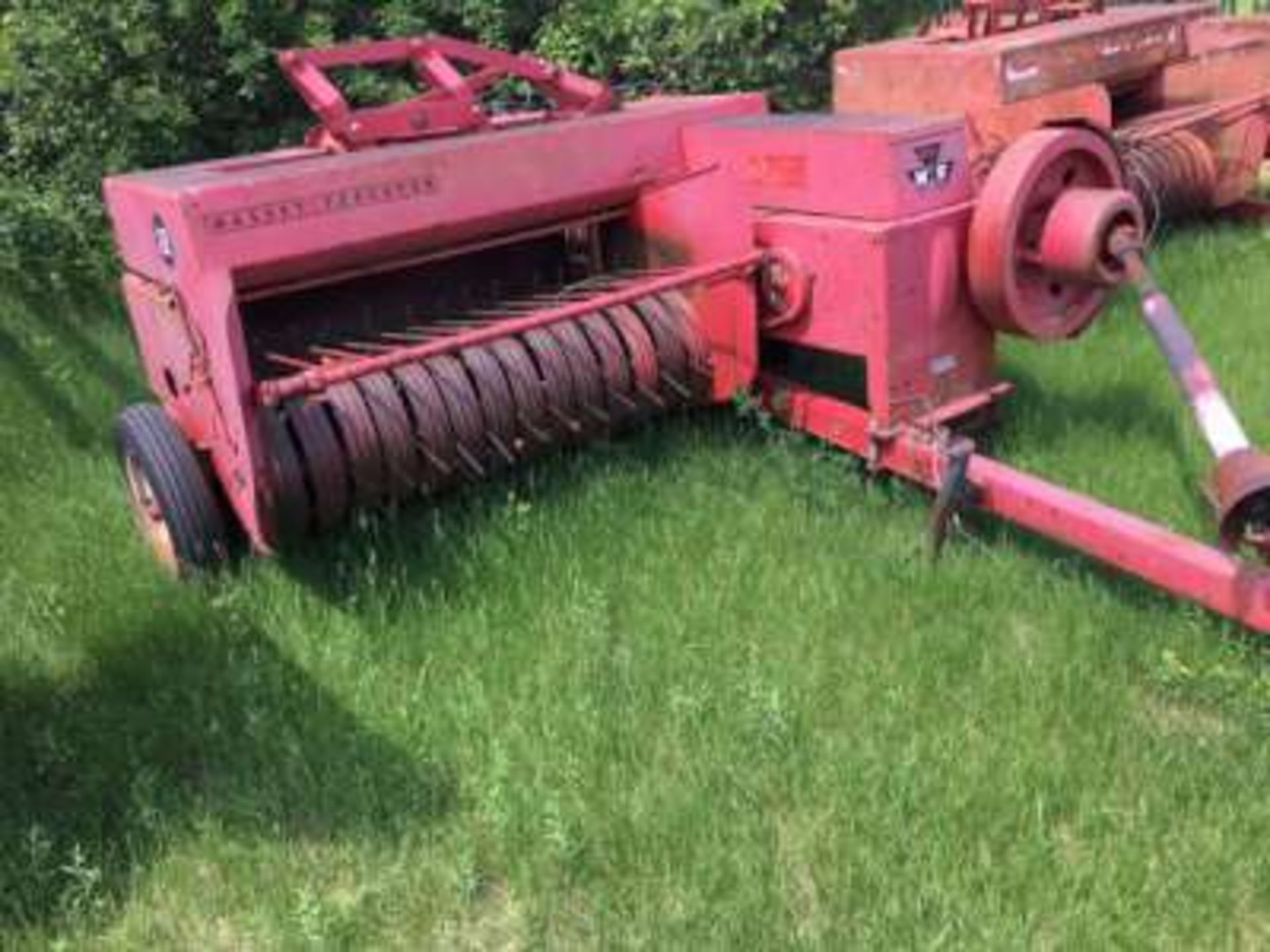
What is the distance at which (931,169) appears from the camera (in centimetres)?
411

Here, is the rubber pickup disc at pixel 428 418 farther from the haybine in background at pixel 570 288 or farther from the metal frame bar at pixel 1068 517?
the metal frame bar at pixel 1068 517

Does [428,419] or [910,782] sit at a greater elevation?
[428,419]

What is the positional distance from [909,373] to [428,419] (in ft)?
4.29

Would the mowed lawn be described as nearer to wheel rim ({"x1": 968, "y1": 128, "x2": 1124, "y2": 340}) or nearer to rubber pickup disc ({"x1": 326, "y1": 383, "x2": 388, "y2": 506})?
rubber pickup disc ({"x1": 326, "y1": 383, "x2": 388, "y2": 506})

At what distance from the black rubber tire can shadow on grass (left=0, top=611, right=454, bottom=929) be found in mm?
263

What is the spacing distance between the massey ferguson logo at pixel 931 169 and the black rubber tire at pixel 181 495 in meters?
2.08

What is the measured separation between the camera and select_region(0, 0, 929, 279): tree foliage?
739 centimetres

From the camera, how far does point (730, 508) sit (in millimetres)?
4363

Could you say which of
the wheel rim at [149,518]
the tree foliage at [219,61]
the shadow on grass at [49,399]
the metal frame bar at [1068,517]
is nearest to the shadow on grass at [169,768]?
the wheel rim at [149,518]

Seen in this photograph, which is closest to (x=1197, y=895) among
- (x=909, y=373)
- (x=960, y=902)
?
(x=960, y=902)

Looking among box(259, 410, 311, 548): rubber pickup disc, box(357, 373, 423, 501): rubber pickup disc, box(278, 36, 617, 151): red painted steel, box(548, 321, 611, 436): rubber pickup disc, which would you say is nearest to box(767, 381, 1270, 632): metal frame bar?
box(548, 321, 611, 436): rubber pickup disc

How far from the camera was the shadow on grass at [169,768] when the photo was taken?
3143 millimetres

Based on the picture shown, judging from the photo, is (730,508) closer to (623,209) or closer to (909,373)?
(909,373)

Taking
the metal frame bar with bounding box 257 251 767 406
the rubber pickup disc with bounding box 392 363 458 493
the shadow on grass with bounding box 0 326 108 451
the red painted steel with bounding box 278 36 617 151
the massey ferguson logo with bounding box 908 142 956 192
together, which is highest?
the red painted steel with bounding box 278 36 617 151
